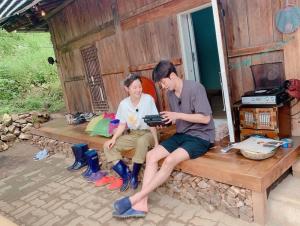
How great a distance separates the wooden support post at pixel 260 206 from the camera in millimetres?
2654

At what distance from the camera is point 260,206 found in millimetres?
2670

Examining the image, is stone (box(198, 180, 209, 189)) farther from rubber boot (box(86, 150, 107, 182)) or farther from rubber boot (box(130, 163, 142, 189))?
rubber boot (box(86, 150, 107, 182))

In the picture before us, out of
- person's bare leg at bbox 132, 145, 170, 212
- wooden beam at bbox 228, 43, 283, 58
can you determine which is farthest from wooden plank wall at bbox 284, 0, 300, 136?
person's bare leg at bbox 132, 145, 170, 212

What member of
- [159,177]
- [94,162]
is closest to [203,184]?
[159,177]

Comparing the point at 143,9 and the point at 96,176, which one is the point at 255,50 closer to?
the point at 143,9

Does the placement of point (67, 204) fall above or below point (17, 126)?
below

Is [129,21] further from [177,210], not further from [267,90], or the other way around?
[177,210]

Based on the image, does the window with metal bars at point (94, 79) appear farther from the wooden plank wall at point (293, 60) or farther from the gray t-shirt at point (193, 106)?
the wooden plank wall at point (293, 60)

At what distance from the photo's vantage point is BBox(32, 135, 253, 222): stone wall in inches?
111

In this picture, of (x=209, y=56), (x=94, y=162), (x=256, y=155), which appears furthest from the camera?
(x=209, y=56)

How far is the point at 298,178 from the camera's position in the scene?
10.1 ft

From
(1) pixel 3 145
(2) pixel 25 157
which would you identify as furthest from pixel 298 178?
(1) pixel 3 145

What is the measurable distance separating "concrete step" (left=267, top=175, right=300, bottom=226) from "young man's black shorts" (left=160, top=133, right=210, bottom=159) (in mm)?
865

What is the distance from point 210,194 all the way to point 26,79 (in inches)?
508
